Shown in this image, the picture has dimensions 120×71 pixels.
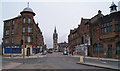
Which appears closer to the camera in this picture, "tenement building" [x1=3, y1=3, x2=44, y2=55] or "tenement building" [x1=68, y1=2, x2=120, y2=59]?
"tenement building" [x1=68, y1=2, x2=120, y2=59]

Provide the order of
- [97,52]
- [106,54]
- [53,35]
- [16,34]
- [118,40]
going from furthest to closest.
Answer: [53,35], [16,34], [97,52], [106,54], [118,40]

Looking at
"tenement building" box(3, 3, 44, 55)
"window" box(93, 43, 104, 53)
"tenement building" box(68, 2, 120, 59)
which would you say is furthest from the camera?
"tenement building" box(3, 3, 44, 55)

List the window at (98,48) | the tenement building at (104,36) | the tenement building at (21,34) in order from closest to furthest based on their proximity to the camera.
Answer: the tenement building at (104,36) → the window at (98,48) → the tenement building at (21,34)

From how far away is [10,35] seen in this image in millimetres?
46406

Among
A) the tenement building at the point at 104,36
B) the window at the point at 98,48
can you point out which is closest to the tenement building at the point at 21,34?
the tenement building at the point at 104,36

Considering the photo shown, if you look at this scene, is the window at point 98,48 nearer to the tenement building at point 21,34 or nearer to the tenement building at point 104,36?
the tenement building at point 104,36

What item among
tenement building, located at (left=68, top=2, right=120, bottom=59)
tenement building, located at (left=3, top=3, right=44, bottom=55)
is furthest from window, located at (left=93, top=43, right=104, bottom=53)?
tenement building, located at (left=3, top=3, right=44, bottom=55)

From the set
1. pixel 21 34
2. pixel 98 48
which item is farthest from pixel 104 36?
pixel 21 34

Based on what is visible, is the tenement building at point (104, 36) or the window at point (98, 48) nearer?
the tenement building at point (104, 36)

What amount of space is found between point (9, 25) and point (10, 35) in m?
4.06

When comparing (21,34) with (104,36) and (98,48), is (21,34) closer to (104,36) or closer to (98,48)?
(98,48)

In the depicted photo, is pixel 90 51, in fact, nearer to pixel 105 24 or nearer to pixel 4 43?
pixel 105 24

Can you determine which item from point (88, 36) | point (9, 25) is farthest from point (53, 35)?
point (88, 36)

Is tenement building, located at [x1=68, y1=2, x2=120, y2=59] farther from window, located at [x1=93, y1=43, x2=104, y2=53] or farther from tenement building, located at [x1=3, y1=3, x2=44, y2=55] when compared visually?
tenement building, located at [x1=3, y1=3, x2=44, y2=55]
